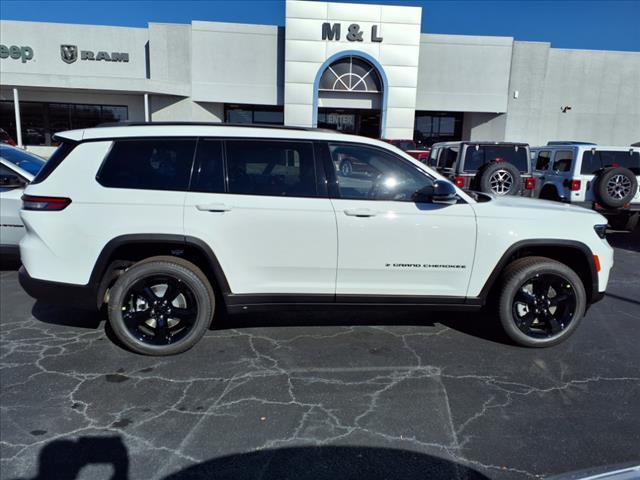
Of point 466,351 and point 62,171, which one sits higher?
point 62,171

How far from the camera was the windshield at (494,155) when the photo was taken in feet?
Result: 33.4

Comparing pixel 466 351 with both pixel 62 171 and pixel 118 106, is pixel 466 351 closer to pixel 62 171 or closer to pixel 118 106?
pixel 62 171

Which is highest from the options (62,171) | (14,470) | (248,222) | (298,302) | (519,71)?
(519,71)

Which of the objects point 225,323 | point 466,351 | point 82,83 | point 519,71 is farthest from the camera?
point 519,71

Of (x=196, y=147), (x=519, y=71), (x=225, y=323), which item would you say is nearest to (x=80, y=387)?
(x=225, y=323)

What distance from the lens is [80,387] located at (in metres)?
3.60

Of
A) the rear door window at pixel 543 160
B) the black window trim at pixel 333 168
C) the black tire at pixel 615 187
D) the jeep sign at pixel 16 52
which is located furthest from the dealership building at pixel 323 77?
the black window trim at pixel 333 168

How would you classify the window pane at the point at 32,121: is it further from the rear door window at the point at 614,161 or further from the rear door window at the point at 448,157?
the rear door window at the point at 614,161

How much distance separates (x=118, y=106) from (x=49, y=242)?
26.0m

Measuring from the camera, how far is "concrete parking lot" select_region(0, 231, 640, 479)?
2.78 metres

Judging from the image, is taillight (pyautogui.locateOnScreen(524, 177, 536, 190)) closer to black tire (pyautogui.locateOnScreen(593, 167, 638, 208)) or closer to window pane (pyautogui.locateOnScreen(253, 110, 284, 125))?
black tire (pyautogui.locateOnScreen(593, 167, 638, 208))

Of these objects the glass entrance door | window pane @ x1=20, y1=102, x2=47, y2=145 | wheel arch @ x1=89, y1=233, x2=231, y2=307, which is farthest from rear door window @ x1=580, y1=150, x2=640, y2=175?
window pane @ x1=20, y1=102, x2=47, y2=145

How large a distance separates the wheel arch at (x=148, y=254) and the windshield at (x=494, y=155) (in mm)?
7512

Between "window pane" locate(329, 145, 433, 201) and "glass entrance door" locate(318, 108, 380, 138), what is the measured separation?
2402cm
